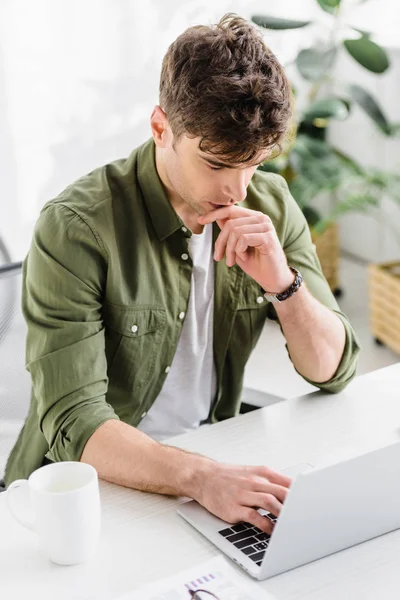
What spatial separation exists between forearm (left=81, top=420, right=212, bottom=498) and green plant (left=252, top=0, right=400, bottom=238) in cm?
194

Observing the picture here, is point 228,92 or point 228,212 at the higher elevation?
point 228,92

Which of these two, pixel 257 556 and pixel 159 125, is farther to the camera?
pixel 159 125

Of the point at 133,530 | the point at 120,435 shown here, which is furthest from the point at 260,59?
the point at 133,530

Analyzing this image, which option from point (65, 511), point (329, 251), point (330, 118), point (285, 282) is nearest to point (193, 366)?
point (285, 282)

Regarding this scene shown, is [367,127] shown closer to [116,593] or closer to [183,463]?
[183,463]

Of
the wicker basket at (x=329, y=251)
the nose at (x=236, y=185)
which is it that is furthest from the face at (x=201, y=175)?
the wicker basket at (x=329, y=251)

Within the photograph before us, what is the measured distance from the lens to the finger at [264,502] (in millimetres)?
1076

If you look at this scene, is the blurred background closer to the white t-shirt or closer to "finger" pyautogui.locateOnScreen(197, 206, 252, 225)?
the white t-shirt

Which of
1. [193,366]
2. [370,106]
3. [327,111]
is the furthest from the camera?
[327,111]

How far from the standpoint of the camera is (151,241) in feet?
4.81

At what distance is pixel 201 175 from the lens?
1.34 metres

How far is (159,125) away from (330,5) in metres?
1.97

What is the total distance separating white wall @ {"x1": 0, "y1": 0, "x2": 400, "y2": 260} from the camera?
3049 mm

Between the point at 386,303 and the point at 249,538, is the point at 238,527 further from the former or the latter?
the point at 386,303
